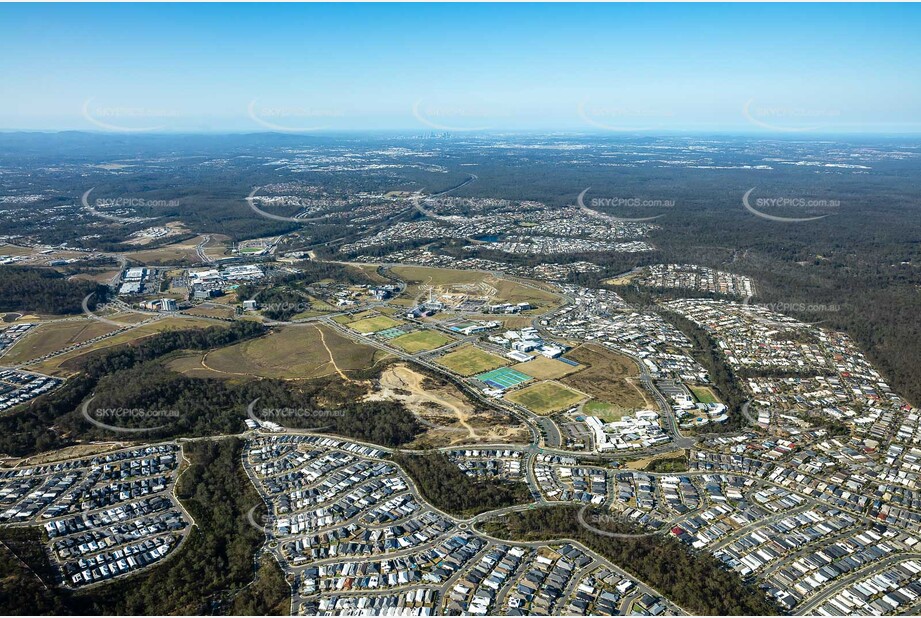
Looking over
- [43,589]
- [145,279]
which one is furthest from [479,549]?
[145,279]

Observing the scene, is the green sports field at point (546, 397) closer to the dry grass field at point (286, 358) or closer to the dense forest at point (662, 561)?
the dense forest at point (662, 561)

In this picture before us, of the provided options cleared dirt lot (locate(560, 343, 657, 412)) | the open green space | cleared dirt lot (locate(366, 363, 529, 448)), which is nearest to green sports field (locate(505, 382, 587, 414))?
cleared dirt lot (locate(560, 343, 657, 412))

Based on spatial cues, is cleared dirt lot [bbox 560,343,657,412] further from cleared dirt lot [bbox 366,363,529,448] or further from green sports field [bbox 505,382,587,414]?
cleared dirt lot [bbox 366,363,529,448]

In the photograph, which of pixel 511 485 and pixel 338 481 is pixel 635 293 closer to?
pixel 511 485

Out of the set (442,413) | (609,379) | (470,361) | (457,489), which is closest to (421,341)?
(470,361)

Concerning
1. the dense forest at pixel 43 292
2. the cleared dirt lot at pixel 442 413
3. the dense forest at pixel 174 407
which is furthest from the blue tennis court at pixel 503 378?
the dense forest at pixel 43 292

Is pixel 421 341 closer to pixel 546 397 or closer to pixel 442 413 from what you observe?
pixel 442 413
